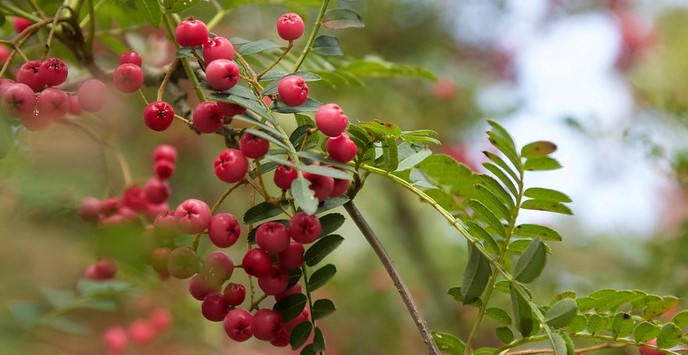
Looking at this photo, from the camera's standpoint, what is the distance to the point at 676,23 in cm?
329

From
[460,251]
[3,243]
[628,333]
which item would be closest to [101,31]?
[3,243]

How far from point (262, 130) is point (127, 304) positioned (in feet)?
3.41

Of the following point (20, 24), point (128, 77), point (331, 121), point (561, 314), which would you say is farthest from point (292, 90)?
point (20, 24)

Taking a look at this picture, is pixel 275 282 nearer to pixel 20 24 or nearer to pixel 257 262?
pixel 257 262

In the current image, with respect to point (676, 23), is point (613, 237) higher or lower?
lower

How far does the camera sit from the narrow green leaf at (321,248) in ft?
1.96

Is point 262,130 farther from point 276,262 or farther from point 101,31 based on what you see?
point 101,31

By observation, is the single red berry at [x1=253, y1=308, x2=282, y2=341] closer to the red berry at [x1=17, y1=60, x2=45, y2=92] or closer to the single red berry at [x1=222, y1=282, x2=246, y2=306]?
the single red berry at [x1=222, y1=282, x2=246, y2=306]

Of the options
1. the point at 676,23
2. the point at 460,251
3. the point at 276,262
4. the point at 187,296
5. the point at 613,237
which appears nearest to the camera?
the point at 276,262

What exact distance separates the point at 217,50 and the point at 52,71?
0.46 feet

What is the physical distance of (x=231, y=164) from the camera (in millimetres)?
531

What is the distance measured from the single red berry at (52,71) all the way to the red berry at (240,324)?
235 millimetres

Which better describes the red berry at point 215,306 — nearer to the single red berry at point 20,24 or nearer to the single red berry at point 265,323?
the single red berry at point 265,323

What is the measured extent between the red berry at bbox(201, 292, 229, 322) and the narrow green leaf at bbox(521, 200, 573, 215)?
26 centimetres
